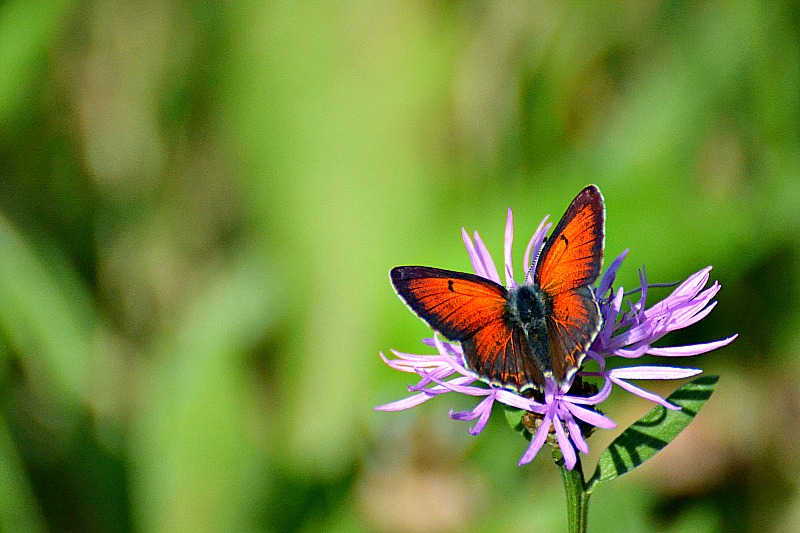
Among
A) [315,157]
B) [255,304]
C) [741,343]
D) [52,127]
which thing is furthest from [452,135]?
[52,127]

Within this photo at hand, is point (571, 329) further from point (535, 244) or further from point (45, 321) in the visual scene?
point (45, 321)

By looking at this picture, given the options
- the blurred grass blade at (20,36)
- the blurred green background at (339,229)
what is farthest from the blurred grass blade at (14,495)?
the blurred grass blade at (20,36)

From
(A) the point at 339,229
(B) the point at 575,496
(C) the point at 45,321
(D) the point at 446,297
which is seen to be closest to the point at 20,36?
(C) the point at 45,321

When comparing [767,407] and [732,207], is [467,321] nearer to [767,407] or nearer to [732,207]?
[732,207]

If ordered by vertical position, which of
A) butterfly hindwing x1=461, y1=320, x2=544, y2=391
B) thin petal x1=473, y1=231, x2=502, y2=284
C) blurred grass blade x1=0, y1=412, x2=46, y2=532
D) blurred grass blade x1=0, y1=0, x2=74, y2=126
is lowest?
blurred grass blade x1=0, y1=412, x2=46, y2=532

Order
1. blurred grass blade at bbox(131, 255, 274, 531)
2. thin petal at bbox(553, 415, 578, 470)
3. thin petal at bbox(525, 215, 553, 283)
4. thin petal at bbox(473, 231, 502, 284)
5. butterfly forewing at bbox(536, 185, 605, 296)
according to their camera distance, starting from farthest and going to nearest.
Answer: blurred grass blade at bbox(131, 255, 274, 531)
thin petal at bbox(473, 231, 502, 284)
thin petal at bbox(525, 215, 553, 283)
butterfly forewing at bbox(536, 185, 605, 296)
thin petal at bbox(553, 415, 578, 470)

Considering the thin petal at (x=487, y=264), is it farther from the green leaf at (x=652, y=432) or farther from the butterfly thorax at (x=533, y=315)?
the green leaf at (x=652, y=432)

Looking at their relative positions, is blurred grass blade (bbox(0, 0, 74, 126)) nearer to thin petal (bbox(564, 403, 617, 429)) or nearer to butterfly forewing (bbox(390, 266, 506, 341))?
butterfly forewing (bbox(390, 266, 506, 341))

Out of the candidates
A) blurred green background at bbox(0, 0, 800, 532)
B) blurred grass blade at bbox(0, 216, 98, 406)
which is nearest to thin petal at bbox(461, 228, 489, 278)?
blurred green background at bbox(0, 0, 800, 532)
